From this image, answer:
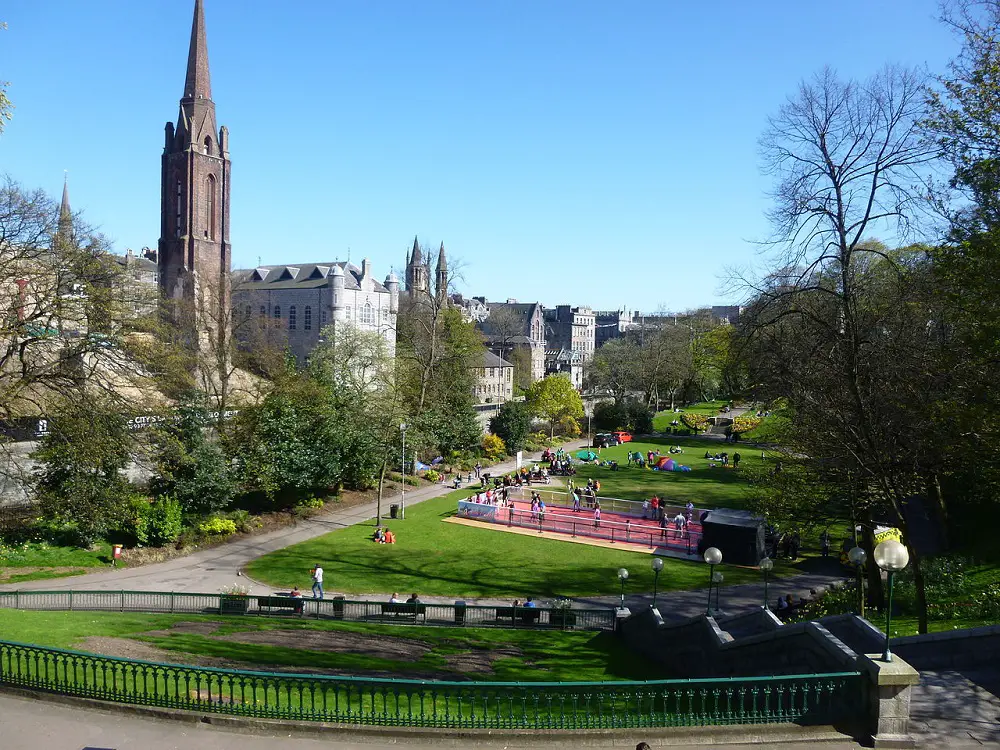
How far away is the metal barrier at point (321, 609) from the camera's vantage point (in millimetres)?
21734

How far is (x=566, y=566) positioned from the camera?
30.5 metres

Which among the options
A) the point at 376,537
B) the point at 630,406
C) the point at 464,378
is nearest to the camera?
the point at 376,537

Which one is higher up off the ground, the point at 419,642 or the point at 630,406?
the point at 630,406

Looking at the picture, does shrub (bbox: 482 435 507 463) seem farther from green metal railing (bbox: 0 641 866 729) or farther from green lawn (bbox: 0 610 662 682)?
green metal railing (bbox: 0 641 866 729)

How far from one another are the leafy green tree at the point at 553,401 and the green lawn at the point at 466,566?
109 feet

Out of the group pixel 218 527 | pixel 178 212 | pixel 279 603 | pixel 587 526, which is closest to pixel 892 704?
pixel 279 603

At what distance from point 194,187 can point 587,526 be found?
207ft

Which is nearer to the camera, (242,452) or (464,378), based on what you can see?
(242,452)

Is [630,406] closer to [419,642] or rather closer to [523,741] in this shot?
[419,642]

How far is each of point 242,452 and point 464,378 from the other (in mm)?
24147

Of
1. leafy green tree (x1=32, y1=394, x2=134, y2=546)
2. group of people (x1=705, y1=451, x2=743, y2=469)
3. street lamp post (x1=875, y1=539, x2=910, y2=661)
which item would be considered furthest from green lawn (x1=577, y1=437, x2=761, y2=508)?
street lamp post (x1=875, y1=539, x2=910, y2=661)

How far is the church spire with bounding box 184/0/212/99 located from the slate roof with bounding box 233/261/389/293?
19803 millimetres

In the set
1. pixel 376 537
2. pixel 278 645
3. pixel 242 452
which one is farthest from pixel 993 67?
pixel 242 452

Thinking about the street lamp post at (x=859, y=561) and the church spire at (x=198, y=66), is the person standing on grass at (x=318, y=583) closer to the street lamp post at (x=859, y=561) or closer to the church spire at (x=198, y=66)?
the street lamp post at (x=859, y=561)
